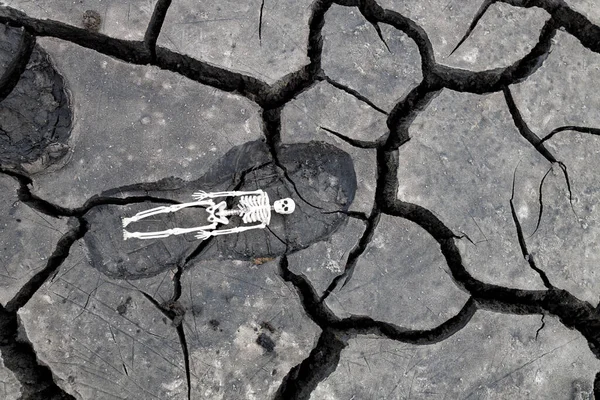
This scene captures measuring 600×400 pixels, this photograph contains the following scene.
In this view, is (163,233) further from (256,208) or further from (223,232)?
(256,208)

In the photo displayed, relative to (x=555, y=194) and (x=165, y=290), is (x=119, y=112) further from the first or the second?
(x=555, y=194)

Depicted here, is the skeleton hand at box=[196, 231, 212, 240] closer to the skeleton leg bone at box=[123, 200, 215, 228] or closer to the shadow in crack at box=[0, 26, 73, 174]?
the skeleton leg bone at box=[123, 200, 215, 228]

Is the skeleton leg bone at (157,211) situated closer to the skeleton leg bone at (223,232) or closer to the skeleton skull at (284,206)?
the skeleton leg bone at (223,232)

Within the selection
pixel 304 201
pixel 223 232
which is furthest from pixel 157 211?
pixel 304 201

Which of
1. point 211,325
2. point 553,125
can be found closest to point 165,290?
point 211,325

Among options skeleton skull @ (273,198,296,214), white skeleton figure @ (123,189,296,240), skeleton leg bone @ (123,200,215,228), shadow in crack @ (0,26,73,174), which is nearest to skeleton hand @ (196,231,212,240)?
white skeleton figure @ (123,189,296,240)

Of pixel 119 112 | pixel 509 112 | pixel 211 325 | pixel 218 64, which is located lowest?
pixel 211 325
